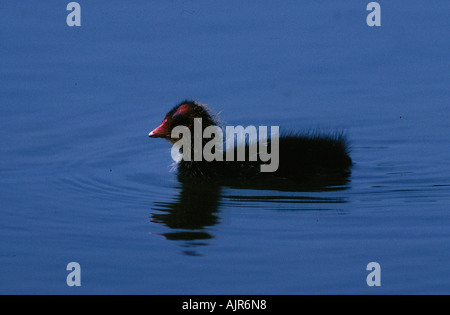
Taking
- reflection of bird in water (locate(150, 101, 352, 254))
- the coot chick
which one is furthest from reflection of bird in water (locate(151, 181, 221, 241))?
the coot chick

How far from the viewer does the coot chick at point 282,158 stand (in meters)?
10.6

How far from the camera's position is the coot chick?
34.7 ft

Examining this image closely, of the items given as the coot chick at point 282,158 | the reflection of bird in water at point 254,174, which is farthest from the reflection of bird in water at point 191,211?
the coot chick at point 282,158

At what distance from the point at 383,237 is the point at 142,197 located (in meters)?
2.60

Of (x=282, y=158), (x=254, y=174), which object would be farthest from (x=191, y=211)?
(x=282, y=158)

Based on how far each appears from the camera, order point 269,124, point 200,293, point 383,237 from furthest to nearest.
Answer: point 269,124 < point 383,237 < point 200,293

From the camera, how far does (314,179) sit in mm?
10562

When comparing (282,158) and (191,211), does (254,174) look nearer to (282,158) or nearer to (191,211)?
(282,158)

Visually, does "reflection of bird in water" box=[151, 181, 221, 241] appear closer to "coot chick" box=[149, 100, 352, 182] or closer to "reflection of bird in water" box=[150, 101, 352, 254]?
"reflection of bird in water" box=[150, 101, 352, 254]

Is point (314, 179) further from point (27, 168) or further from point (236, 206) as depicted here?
point (27, 168)

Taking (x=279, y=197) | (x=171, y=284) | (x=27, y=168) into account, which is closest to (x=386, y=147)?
(x=279, y=197)

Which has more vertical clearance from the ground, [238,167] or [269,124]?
[269,124]

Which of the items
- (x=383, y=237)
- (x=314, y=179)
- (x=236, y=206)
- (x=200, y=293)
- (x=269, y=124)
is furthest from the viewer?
(x=269, y=124)

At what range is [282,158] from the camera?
10633 millimetres
